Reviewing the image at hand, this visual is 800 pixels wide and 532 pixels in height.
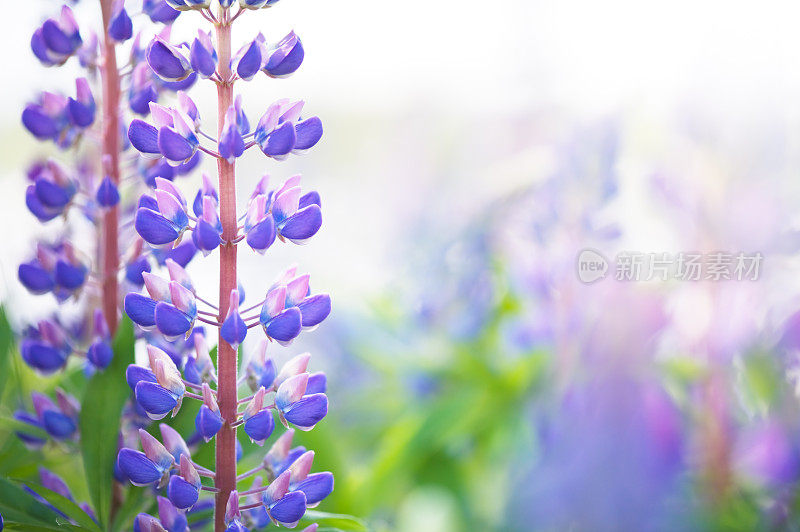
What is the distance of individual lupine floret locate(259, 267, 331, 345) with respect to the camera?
33 centimetres

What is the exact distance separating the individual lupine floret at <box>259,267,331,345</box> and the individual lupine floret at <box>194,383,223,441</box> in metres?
0.04

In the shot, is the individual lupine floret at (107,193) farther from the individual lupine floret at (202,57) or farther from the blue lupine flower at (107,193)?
the individual lupine floret at (202,57)

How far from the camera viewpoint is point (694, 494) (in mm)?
599

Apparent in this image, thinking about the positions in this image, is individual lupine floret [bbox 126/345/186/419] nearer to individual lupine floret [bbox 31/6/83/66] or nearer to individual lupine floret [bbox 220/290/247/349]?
individual lupine floret [bbox 220/290/247/349]

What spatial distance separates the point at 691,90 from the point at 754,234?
15cm

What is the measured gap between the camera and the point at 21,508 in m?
0.37

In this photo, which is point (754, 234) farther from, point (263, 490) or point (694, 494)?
point (263, 490)

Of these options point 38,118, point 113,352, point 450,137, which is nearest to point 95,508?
point 113,352

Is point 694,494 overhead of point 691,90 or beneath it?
beneath

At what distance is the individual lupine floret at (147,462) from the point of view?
0.32 metres

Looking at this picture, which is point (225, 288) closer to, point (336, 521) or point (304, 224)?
point (304, 224)

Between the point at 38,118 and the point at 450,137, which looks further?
the point at 450,137
